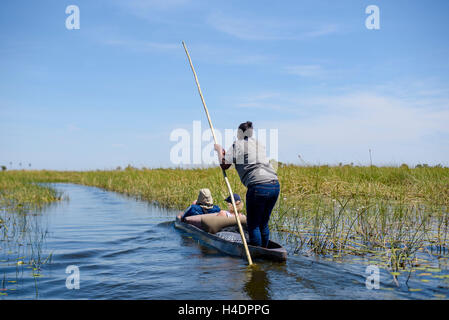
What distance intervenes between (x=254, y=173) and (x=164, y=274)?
91.1 inches

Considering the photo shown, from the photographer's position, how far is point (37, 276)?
247 inches

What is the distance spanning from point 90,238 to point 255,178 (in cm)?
608

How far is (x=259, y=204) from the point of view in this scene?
6227 mm

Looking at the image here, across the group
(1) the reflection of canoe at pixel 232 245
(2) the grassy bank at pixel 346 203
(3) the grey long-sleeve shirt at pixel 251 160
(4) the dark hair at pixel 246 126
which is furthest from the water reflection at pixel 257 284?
(4) the dark hair at pixel 246 126

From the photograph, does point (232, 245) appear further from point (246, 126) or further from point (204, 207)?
point (204, 207)

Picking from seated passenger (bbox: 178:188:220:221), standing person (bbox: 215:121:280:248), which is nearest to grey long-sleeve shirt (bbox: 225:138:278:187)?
standing person (bbox: 215:121:280:248)

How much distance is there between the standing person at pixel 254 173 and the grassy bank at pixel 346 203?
1.72 metres

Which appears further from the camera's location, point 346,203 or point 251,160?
point 346,203

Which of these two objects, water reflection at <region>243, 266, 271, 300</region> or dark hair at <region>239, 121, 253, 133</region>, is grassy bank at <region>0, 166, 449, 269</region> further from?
dark hair at <region>239, 121, 253, 133</region>

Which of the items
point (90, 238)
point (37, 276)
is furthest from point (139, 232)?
point (37, 276)

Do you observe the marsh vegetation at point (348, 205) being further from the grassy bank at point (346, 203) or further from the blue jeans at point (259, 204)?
the blue jeans at point (259, 204)

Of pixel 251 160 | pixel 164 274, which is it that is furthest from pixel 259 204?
pixel 164 274

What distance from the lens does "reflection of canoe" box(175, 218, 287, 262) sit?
6.41 m
